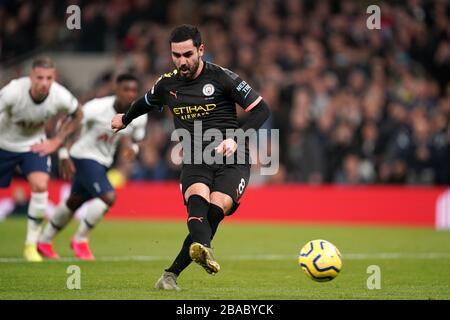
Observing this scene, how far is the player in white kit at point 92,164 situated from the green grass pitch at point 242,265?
384 millimetres

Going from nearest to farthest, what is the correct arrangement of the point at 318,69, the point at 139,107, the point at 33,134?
the point at 139,107, the point at 33,134, the point at 318,69

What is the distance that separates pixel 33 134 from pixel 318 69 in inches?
419

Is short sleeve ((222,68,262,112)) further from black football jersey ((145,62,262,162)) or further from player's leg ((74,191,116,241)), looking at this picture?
player's leg ((74,191,116,241))

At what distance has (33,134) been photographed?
41.6 ft

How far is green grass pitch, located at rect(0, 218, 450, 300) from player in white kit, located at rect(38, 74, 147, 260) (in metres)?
0.38

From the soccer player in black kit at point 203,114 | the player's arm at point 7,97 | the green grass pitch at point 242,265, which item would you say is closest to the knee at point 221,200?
the soccer player in black kit at point 203,114

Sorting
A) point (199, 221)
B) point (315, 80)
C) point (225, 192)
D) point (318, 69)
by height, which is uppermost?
point (318, 69)

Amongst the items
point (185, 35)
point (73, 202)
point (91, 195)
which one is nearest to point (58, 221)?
point (73, 202)

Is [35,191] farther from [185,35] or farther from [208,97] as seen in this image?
[185,35]

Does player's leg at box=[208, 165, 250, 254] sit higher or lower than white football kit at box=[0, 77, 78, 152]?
lower

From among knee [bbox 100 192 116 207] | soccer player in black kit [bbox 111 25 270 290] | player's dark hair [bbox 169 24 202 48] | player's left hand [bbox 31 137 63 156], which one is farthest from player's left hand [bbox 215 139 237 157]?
knee [bbox 100 192 116 207]

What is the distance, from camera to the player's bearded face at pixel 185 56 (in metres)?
9.00

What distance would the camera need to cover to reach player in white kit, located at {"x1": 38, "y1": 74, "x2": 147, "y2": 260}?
13.0 m
